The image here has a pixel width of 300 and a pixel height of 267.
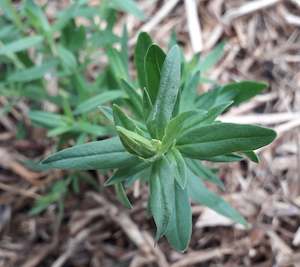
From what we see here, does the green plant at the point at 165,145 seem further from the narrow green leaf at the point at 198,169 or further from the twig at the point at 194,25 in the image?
the twig at the point at 194,25

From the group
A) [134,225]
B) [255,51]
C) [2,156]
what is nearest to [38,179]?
[2,156]

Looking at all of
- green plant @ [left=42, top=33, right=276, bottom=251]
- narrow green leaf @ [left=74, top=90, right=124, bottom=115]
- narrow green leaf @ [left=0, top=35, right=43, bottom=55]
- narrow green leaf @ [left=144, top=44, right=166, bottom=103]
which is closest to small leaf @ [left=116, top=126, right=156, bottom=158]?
green plant @ [left=42, top=33, right=276, bottom=251]

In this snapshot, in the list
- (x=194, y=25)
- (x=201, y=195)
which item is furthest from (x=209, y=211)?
(x=194, y=25)

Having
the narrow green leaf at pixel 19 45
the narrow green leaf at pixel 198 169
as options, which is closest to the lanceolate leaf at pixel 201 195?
the narrow green leaf at pixel 198 169

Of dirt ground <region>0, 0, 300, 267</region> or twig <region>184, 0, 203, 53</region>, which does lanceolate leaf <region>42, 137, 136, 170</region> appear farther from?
twig <region>184, 0, 203, 53</region>

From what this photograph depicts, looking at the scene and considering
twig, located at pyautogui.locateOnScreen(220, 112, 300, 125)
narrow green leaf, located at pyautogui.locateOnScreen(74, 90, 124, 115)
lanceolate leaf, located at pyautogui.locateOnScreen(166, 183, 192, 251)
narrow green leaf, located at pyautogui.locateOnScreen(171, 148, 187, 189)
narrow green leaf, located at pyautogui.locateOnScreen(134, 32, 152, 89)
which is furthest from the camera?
twig, located at pyautogui.locateOnScreen(220, 112, 300, 125)
